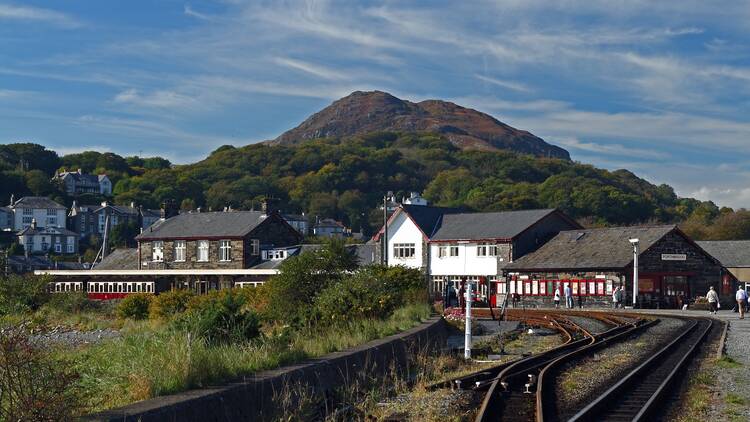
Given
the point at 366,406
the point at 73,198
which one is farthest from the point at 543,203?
the point at 366,406

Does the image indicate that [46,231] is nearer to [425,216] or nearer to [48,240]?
[48,240]

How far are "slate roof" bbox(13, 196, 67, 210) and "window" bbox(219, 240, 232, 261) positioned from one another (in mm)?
93445

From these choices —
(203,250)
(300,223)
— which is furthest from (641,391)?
(300,223)

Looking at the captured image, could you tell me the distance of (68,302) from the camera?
5081cm

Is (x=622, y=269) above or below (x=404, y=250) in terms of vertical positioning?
below

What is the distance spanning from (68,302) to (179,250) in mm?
22857

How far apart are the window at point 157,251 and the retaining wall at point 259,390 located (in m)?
59.3

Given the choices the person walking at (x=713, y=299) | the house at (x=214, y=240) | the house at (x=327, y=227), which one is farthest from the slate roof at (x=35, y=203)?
the person walking at (x=713, y=299)

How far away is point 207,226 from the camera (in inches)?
2904

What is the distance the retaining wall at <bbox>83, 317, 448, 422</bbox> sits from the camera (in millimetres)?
8727

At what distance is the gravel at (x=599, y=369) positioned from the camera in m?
13.8

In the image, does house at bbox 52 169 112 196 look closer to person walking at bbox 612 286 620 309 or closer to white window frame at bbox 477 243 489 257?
white window frame at bbox 477 243 489 257

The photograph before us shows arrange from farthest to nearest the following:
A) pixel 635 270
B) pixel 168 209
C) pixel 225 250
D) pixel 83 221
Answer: pixel 83 221, pixel 168 209, pixel 225 250, pixel 635 270

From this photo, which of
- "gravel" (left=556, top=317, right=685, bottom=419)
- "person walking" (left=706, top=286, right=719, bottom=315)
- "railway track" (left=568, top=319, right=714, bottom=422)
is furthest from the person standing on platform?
"railway track" (left=568, top=319, right=714, bottom=422)
